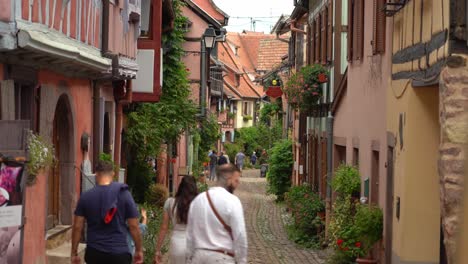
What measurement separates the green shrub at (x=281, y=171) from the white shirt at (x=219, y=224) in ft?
92.0

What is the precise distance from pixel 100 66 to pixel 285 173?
75.5ft

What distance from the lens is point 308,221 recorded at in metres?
23.3

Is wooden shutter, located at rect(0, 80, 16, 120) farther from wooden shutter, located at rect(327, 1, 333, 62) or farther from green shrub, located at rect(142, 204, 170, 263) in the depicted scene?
wooden shutter, located at rect(327, 1, 333, 62)

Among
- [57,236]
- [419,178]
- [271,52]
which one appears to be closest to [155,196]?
[57,236]

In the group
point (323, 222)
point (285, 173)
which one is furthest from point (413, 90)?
point (285, 173)

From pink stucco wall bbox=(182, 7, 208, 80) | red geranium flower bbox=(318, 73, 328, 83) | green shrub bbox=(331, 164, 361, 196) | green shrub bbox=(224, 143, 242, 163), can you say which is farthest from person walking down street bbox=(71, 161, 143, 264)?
green shrub bbox=(224, 143, 242, 163)

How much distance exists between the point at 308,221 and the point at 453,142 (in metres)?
14.8

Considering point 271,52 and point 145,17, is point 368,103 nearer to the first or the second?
point 145,17

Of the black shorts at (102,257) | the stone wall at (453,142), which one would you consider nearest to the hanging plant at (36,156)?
the black shorts at (102,257)

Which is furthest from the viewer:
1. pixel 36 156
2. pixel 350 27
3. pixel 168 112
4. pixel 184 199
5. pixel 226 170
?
pixel 168 112

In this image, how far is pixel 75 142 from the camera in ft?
49.8

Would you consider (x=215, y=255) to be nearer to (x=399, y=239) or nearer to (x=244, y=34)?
(x=399, y=239)

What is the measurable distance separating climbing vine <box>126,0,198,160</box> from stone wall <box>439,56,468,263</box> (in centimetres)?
1479

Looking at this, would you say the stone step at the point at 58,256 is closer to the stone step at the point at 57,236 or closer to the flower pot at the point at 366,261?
the stone step at the point at 57,236
